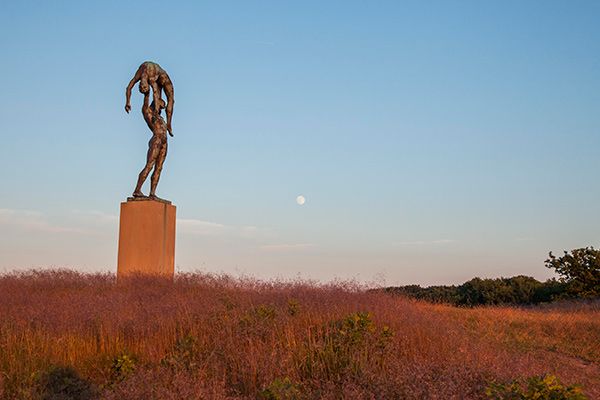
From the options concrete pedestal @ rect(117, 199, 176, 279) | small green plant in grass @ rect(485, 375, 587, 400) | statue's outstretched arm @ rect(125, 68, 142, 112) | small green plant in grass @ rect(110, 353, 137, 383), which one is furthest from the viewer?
statue's outstretched arm @ rect(125, 68, 142, 112)

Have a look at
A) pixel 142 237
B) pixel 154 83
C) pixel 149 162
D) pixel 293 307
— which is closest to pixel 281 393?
pixel 293 307

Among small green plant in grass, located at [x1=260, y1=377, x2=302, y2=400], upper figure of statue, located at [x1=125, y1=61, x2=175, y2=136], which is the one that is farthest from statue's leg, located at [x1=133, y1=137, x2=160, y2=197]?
small green plant in grass, located at [x1=260, y1=377, x2=302, y2=400]

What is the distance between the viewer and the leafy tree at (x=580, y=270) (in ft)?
72.8

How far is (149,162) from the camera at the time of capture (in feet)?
47.8

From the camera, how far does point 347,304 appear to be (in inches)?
342

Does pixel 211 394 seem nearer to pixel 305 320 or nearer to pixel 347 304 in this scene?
pixel 305 320

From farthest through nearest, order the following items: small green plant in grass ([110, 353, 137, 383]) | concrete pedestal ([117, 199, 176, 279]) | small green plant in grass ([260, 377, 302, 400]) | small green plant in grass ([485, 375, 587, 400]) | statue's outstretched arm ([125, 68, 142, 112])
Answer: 1. statue's outstretched arm ([125, 68, 142, 112])
2. concrete pedestal ([117, 199, 176, 279])
3. small green plant in grass ([110, 353, 137, 383])
4. small green plant in grass ([260, 377, 302, 400])
5. small green plant in grass ([485, 375, 587, 400])

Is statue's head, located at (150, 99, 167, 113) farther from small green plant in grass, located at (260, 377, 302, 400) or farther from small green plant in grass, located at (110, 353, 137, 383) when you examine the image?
small green plant in grass, located at (260, 377, 302, 400)

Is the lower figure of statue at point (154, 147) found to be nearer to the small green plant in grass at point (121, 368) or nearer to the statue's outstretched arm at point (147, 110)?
the statue's outstretched arm at point (147, 110)

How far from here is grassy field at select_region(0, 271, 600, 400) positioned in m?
5.47

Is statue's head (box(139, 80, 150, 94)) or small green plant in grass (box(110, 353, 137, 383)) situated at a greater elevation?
statue's head (box(139, 80, 150, 94))

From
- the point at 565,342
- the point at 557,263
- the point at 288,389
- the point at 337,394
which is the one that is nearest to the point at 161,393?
the point at 288,389

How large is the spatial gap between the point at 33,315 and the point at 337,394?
5.10 metres

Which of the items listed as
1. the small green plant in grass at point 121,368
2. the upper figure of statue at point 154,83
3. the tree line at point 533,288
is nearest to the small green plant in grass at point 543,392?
the small green plant in grass at point 121,368
